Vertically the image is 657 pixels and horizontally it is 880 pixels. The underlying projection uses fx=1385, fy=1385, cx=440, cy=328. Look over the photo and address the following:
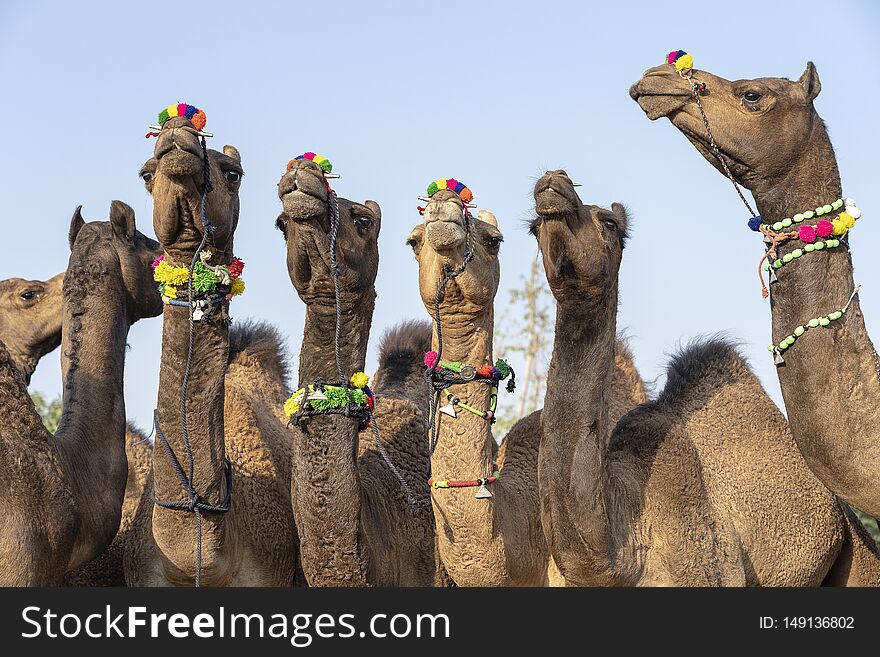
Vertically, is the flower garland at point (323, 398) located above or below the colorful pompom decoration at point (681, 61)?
below

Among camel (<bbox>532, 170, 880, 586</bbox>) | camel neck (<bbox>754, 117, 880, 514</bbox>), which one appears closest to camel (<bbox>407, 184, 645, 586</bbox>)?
camel (<bbox>532, 170, 880, 586</bbox>)

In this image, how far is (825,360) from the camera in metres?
6.08

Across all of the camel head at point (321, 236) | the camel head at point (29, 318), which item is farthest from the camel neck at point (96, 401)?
the camel head at point (321, 236)

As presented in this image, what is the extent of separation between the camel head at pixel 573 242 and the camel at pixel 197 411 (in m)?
1.52

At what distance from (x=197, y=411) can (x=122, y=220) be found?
5.75 feet

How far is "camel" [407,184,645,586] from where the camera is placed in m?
6.51

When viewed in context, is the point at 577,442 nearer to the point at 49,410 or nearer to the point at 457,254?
the point at 457,254

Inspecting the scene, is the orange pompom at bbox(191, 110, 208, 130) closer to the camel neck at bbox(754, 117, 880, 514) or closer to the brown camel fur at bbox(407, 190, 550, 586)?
the brown camel fur at bbox(407, 190, 550, 586)

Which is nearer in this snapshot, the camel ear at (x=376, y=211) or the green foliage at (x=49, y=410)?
the camel ear at (x=376, y=211)

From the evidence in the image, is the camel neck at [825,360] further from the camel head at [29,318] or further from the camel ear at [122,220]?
the camel head at [29,318]

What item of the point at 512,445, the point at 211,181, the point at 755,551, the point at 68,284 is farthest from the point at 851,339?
the point at 68,284

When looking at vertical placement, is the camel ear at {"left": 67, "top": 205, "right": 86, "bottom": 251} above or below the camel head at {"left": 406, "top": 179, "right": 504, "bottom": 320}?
above

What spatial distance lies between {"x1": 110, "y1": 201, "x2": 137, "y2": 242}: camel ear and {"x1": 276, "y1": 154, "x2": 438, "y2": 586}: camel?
1552 millimetres

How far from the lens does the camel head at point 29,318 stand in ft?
29.1
